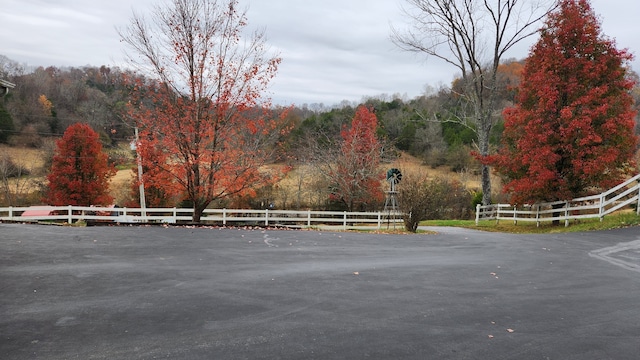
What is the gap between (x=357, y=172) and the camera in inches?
1218

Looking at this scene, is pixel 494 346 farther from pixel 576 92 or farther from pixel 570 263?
pixel 576 92

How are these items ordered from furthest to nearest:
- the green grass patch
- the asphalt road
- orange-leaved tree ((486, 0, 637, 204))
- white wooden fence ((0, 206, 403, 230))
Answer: white wooden fence ((0, 206, 403, 230)) < orange-leaved tree ((486, 0, 637, 204)) < the green grass patch < the asphalt road

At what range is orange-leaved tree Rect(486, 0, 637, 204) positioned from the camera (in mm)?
17297

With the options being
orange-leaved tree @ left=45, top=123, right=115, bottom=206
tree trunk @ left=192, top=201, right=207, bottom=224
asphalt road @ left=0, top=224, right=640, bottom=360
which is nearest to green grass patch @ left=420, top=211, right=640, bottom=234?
asphalt road @ left=0, top=224, right=640, bottom=360

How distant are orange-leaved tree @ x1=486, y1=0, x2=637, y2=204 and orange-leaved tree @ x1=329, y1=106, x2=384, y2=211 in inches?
511

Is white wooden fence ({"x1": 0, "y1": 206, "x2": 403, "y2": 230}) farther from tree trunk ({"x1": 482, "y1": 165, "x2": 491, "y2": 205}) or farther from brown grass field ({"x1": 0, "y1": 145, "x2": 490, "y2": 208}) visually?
brown grass field ({"x1": 0, "y1": 145, "x2": 490, "y2": 208})

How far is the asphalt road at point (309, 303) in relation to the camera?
434cm

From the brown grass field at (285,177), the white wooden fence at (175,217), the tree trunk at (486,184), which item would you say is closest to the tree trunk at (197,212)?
the white wooden fence at (175,217)

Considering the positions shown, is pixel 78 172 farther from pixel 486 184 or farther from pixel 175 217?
pixel 486 184

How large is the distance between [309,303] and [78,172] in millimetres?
31592

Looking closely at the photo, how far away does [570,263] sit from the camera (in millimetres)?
9211

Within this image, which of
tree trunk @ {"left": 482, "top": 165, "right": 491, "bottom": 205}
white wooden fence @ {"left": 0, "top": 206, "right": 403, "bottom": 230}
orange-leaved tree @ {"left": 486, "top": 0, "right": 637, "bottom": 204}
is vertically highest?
orange-leaved tree @ {"left": 486, "top": 0, "right": 637, "bottom": 204}

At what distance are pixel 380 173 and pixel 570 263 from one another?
2319cm

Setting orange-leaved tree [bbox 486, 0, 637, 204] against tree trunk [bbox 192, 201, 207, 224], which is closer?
orange-leaved tree [bbox 486, 0, 637, 204]
